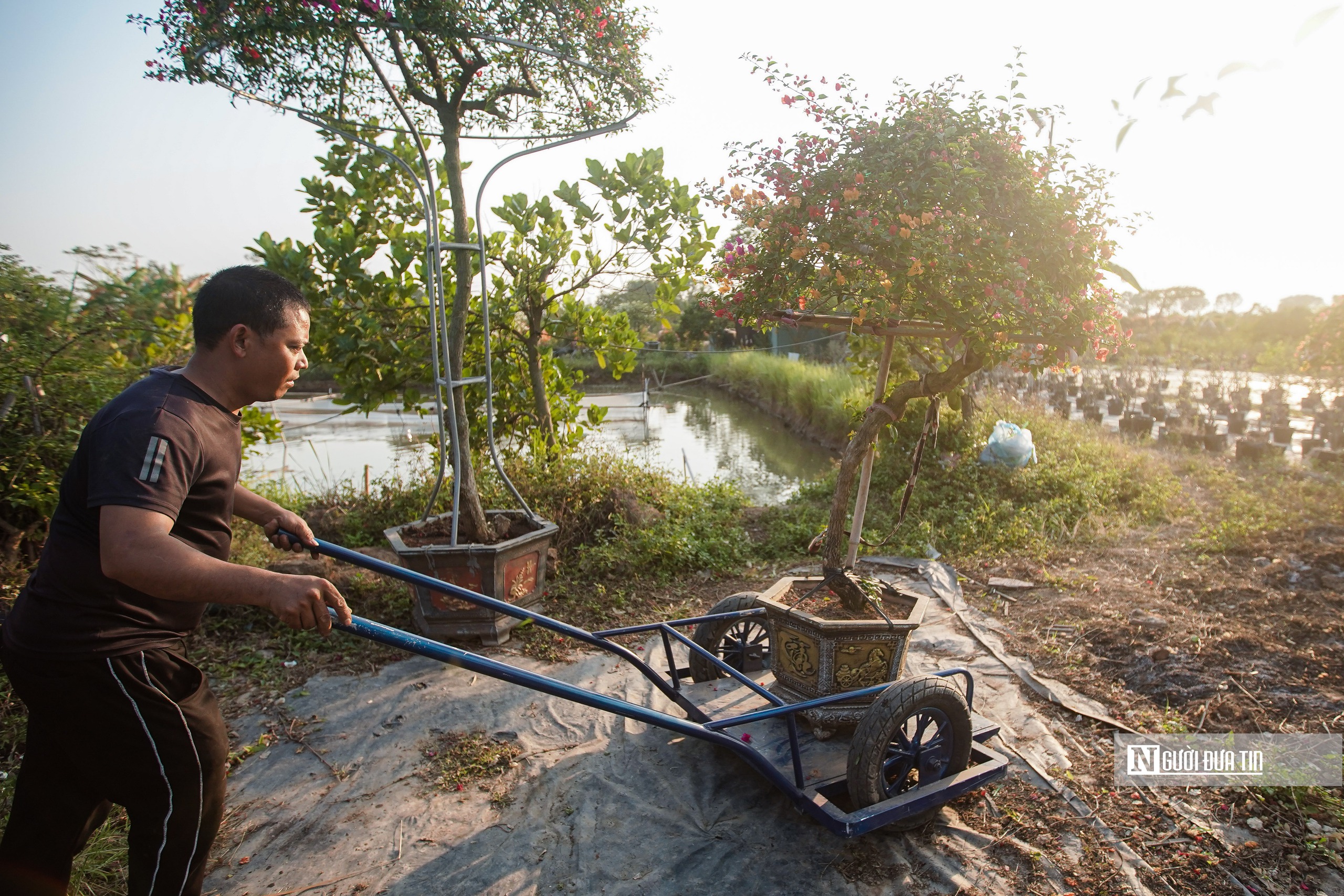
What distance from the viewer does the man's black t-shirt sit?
4.94 feet

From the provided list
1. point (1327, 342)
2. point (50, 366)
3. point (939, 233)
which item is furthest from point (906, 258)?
point (1327, 342)

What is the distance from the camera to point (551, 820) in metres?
2.62

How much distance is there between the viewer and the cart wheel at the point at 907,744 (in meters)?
2.40

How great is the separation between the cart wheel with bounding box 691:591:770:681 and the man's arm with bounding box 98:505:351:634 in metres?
1.98

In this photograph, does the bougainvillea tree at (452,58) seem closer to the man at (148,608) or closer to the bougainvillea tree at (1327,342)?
the man at (148,608)

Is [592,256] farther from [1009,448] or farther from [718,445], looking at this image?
[718,445]

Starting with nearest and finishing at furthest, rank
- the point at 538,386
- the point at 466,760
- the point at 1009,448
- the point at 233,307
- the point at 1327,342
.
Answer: the point at 233,307 → the point at 466,760 → the point at 538,386 → the point at 1009,448 → the point at 1327,342

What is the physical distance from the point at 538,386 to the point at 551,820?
3700 mm

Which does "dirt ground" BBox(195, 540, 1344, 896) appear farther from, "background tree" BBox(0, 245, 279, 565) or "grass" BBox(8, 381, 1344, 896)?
"background tree" BBox(0, 245, 279, 565)

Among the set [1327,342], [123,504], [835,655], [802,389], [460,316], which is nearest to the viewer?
[123,504]

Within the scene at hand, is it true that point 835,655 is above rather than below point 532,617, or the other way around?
below

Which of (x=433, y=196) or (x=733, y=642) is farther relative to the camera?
(x=433, y=196)

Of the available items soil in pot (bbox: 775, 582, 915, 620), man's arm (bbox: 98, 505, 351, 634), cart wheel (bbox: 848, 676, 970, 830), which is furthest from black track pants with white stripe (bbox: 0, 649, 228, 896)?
soil in pot (bbox: 775, 582, 915, 620)

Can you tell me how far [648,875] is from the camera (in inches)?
92.3
